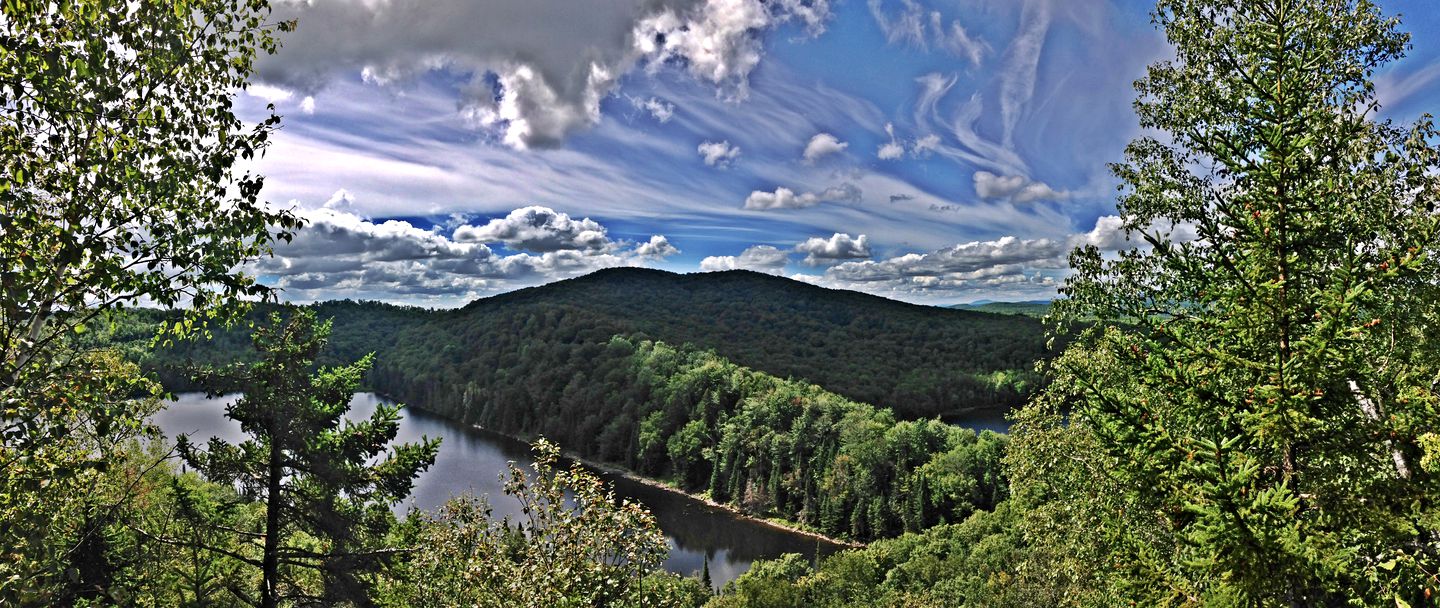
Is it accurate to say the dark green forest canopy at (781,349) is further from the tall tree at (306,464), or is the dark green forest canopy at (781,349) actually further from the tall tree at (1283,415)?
the tall tree at (1283,415)

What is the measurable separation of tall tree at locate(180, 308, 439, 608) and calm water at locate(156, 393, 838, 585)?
79.0 feet

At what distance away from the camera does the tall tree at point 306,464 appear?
12.5 metres

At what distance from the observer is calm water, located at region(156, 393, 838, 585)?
55.5 m

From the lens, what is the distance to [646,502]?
235 feet

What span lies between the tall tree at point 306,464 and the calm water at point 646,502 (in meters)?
24.1

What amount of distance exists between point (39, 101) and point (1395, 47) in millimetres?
14403

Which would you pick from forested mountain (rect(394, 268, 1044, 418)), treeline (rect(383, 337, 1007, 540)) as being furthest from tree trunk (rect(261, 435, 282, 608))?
forested mountain (rect(394, 268, 1044, 418))

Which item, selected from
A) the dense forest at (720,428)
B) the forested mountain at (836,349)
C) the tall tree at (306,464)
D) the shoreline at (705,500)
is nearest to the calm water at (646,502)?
the shoreline at (705,500)

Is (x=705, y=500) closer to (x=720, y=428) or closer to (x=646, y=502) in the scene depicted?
(x=646, y=502)

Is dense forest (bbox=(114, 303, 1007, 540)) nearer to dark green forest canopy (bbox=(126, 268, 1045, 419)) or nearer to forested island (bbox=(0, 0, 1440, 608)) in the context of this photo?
dark green forest canopy (bbox=(126, 268, 1045, 419))

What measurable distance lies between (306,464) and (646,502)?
6124 centimetres

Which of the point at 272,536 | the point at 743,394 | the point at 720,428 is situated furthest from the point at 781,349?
the point at 272,536

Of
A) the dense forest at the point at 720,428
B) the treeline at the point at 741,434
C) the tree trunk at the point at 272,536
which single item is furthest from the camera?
the dense forest at the point at 720,428

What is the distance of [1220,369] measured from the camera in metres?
4.99
